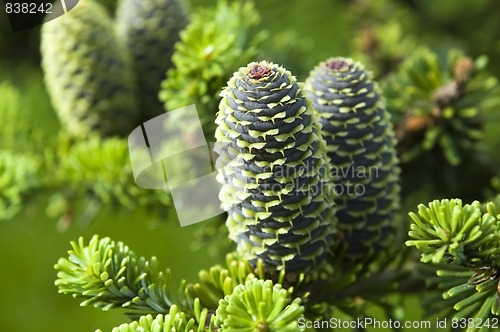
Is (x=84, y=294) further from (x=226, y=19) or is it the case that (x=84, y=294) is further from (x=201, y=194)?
(x=226, y=19)

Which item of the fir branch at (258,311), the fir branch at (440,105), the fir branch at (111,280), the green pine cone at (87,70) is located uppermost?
the green pine cone at (87,70)

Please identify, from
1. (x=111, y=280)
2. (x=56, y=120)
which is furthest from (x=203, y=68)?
(x=56, y=120)

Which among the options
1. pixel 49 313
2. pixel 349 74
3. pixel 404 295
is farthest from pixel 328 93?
pixel 49 313

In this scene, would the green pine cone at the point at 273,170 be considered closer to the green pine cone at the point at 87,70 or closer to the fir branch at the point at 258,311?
the fir branch at the point at 258,311

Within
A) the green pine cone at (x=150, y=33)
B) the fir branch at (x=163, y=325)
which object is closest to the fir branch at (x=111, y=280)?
the fir branch at (x=163, y=325)

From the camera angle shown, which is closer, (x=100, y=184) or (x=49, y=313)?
(x=100, y=184)

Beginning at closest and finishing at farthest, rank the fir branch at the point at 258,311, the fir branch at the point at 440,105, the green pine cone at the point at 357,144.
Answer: the fir branch at the point at 258,311 → the green pine cone at the point at 357,144 → the fir branch at the point at 440,105
